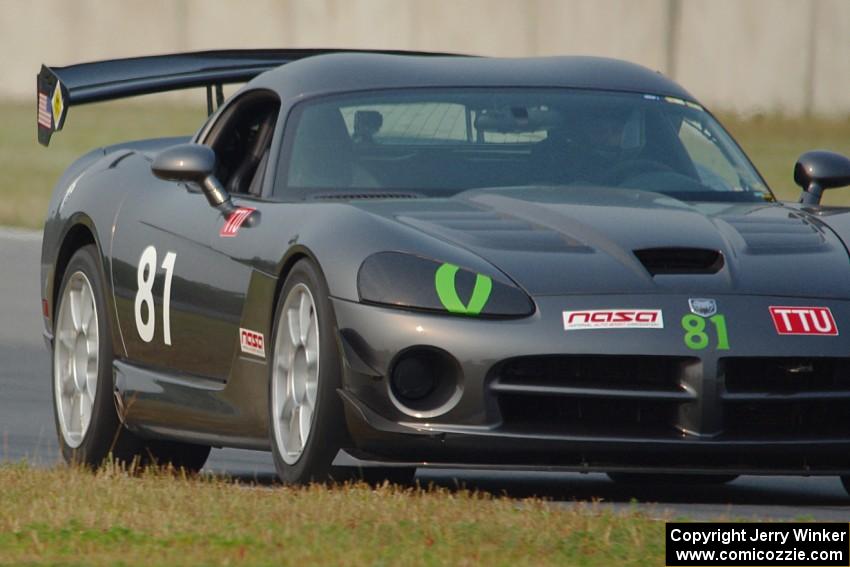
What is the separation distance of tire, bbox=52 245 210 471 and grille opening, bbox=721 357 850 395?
2.86 metres

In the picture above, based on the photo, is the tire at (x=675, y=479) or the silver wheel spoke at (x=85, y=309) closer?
the tire at (x=675, y=479)

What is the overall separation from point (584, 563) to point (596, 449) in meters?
1.31

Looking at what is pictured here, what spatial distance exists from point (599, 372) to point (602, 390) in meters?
0.06

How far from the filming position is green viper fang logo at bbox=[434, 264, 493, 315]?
6.40 meters

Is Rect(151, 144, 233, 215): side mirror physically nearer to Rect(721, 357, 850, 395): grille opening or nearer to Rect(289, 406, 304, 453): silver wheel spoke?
Rect(289, 406, 304, 453): silver wheel spoke

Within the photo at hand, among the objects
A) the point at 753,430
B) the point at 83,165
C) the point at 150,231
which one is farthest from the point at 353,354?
the point at 83,165

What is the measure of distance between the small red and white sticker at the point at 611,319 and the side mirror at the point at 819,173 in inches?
67.5

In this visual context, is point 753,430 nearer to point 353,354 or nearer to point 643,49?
point 353,354

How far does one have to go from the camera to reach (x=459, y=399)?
6.40 m

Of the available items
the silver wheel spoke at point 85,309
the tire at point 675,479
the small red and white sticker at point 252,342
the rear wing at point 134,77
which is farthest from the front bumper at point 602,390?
the rear wing at point 134,77

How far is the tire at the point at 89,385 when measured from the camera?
8.56m

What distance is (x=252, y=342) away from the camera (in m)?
7.22

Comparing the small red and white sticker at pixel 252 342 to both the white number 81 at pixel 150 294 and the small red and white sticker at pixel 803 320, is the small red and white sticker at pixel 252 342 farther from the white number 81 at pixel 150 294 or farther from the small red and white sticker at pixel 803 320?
the small red and white sticker at pixel 803 320

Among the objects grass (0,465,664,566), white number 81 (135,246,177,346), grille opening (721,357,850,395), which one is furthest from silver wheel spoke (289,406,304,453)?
grille opening (721,357,850,395)
